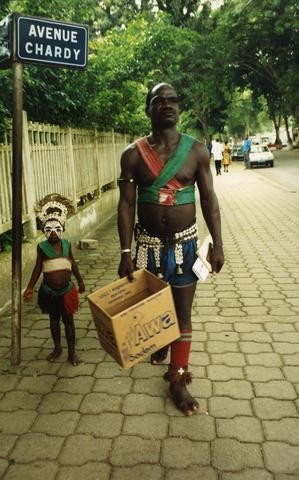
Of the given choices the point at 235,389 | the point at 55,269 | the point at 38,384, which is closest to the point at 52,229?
the point at 55,269

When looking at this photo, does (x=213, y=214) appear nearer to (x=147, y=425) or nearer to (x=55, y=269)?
(x=55, y=269)

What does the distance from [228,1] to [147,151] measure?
2741 cm

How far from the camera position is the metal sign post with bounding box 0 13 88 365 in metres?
3.15

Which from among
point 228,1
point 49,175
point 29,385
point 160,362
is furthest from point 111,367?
point 228,1

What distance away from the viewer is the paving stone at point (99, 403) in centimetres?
298

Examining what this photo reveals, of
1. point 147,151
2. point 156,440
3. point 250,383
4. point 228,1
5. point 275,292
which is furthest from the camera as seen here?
point 228,1

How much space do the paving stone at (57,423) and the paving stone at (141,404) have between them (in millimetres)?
336

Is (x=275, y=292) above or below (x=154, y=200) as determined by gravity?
below

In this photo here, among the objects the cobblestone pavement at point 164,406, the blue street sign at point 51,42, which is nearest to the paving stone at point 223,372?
the cobblestone pavement at point 164,406

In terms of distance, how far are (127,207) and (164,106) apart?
71cm

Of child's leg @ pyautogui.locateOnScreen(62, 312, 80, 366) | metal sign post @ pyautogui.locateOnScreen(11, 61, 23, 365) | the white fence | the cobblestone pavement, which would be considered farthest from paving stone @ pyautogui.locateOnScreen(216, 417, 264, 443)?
the white fence

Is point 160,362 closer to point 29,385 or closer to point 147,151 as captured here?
point 29,385

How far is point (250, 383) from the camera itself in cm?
324

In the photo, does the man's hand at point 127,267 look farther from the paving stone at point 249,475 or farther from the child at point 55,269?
the paving stone at point 249,475
